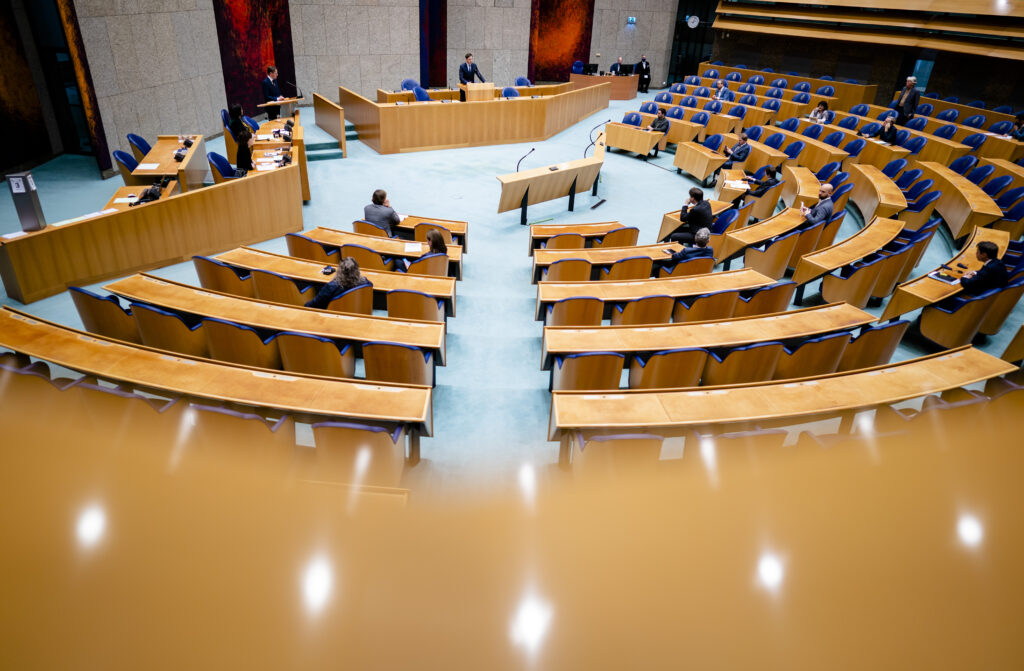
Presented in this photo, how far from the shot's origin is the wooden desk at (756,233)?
7.29 meters

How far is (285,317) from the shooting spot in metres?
5.02

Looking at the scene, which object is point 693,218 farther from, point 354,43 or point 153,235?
point 354,43

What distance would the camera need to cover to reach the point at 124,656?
0.58 m

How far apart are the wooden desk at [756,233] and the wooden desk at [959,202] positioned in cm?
228

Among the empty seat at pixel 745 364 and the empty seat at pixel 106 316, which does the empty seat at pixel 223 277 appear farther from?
the empty seat at pixel 745 364

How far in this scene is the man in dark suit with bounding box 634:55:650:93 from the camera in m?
20.4

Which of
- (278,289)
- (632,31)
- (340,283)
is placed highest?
(632,31)

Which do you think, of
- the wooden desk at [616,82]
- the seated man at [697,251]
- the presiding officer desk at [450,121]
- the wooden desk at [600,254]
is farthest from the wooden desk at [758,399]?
the wooden desk at [616,82]

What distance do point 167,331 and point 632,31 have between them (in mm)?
20658

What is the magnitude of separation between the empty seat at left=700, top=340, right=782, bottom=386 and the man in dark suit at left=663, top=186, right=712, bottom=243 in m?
2.96

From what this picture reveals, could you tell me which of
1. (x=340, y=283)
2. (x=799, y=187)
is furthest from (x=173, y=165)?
(x=799, y=187)

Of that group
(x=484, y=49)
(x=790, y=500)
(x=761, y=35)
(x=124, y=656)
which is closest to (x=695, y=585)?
(x=790, y=500)

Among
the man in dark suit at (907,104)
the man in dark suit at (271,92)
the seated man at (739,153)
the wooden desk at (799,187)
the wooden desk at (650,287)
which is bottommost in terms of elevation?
the wooden desk at (650,287)

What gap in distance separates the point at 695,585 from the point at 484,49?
65.0 ft
